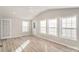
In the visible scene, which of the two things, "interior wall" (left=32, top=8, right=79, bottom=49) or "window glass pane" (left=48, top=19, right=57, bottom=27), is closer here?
"interior wall" (left=32, top=8, right=79, bottom=49)

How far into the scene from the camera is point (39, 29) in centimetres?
214

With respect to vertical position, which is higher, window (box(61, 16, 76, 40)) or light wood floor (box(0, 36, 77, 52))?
window (box(61, 16, 76, 40))

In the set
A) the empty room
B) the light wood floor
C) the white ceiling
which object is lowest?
the light wood floor

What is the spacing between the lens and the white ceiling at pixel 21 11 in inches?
76.3

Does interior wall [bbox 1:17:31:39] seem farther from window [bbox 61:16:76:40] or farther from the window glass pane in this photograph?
window [bbox 61:16:76:40]

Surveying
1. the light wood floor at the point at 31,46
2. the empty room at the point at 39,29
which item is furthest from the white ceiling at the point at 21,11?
the light wood floor at the point at 31,46

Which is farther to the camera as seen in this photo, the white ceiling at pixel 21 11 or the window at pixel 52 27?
the window at pixel 52 27

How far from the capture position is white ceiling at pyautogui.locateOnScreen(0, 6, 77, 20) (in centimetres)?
194

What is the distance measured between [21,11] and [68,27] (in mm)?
1024

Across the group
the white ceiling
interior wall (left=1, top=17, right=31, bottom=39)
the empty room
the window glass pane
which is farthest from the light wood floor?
the white ceiling

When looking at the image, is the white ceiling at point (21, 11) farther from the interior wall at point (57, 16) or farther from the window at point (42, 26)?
the window at point (42, 26)

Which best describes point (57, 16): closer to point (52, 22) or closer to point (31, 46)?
point (52, 22)

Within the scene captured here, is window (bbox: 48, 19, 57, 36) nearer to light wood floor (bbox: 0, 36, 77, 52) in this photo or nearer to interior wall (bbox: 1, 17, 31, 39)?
light wood floor (bbox: 0, 36, 77, 52)
